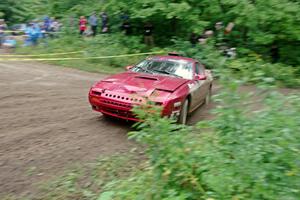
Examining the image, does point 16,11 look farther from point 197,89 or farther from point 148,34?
point 197,89

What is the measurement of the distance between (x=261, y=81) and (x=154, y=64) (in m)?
4.79

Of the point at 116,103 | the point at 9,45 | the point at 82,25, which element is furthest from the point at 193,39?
the point at 116,103

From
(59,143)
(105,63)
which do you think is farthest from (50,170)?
(105,63)

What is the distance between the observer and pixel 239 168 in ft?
10.3

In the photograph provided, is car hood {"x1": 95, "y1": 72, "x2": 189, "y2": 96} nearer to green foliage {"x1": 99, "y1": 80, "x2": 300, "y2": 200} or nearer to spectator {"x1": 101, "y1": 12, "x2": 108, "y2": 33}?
green foliage {"x1": 99, "y1": 80, "x2": 300, "y2": 200}

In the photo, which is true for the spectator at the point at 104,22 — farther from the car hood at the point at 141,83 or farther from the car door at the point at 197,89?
the car hood at the point at 141,83

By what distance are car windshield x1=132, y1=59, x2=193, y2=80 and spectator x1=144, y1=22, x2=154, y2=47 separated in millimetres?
10133

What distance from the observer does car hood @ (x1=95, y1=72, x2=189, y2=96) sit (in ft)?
22.8

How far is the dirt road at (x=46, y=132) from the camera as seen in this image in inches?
208

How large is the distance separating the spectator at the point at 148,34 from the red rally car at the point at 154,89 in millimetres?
Answer: 10182

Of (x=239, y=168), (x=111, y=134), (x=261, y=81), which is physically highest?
(x=261, y=81)

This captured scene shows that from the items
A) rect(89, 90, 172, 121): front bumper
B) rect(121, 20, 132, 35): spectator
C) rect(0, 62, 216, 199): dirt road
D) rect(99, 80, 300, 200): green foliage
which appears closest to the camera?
→ rect(99, 80, 300, 200): green foliage

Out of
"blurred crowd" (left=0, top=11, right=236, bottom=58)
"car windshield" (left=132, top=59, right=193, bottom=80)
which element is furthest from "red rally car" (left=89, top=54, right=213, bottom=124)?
"blurred crowd" (left=0, top=11, right=236, bottom=58)

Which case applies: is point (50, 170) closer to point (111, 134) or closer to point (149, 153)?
point (111, 134)
